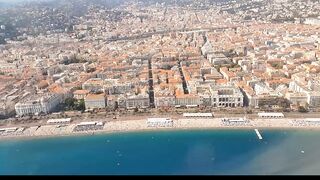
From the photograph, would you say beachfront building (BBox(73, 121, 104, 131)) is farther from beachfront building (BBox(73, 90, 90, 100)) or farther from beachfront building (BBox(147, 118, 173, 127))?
beachfront building (BBox(73, 90, 90, 100))

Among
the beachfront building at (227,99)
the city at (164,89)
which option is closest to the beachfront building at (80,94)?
the city at (164,89)

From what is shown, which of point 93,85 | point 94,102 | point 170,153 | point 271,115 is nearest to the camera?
point 170,153

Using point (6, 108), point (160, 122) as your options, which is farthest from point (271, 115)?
point (6, 108)

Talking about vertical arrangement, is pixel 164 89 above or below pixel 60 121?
above

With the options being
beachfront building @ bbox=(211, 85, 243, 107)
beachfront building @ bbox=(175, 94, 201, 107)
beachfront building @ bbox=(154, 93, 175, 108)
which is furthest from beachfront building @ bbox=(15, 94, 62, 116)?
beachfront building @ bbox=(211, 85, 243, 107)

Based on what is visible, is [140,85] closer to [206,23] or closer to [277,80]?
[277,80]

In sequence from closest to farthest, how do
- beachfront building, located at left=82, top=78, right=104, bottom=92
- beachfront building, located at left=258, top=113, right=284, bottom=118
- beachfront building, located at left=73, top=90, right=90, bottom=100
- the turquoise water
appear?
the turquoise water
beachfront building, located at left=258, top=113, right=284, bottom=118
beachfront building, located at left=73, top=90, right=90, bottom=100
beachfront building, located at left=82, top=78, right=104, bottom=92

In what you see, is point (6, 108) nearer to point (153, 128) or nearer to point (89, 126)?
point (89, 126)
